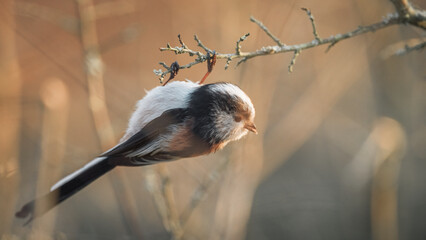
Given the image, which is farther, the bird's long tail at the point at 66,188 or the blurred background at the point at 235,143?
the blurred background at the point at 235,143

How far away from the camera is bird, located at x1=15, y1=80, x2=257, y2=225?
6.05 ft

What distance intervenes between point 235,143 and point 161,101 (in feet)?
4.09

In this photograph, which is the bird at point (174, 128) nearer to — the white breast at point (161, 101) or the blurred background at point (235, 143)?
the white breast at point (161, 101)

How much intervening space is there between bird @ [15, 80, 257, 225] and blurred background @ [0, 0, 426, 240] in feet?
2.29

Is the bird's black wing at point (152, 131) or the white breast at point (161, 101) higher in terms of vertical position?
the white breast at point (161, 101)

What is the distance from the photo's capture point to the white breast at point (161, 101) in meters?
1.98

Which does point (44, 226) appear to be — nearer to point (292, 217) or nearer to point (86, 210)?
point (86, 210)

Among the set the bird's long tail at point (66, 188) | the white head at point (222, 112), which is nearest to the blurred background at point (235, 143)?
the bird's long tail at point (66, 188)

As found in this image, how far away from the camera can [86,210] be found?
6.09 metres

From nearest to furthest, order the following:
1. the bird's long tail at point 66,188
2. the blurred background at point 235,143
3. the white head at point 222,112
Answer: the white head at point 222,112 < the bird's long tail at point 66,188 < the blurred background at point 235,143

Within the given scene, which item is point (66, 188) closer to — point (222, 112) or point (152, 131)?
point (152, 131)

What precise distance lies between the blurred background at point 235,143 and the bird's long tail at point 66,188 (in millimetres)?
660

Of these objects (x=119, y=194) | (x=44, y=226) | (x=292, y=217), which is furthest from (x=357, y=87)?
(x=44, y=226)

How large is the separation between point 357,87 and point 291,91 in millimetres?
1081
